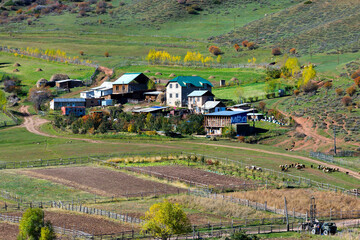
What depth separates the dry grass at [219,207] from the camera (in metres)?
57.9

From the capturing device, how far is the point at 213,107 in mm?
115312

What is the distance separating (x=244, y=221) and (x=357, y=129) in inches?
1946

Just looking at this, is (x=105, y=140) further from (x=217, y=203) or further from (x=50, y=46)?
(x=50, y=46)

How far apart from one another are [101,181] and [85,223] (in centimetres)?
1892

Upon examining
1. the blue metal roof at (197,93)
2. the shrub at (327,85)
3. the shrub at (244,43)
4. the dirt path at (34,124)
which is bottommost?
the dirt path at (34,124)

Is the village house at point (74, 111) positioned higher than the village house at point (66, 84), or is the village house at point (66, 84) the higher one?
the village house at point (66, 84)

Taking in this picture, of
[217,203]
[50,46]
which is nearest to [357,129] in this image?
[217,203]

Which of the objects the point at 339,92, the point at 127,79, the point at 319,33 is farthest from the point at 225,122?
the point at 319,33

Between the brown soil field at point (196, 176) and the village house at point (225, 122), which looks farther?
the village house at point (225, 122)

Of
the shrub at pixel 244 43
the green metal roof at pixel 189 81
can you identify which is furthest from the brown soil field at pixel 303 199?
the shrub at pixel 244 43

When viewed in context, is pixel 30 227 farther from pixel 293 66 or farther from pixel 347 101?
pixel 293 66

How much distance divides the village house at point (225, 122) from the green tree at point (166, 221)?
5624 cm

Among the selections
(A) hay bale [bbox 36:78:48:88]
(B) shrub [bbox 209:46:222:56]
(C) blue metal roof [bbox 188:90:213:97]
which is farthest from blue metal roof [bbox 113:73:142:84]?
(B) shrub [bbox 209:46:222:56]

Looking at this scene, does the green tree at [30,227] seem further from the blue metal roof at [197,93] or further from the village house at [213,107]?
the blue metal roof at [197,93]
